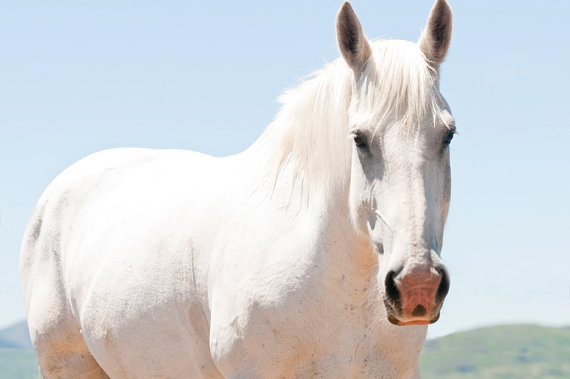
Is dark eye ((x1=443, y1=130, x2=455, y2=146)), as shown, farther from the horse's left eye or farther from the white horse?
the horse's left eye

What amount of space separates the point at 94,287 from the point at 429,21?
2.62 m

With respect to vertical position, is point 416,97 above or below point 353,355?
above

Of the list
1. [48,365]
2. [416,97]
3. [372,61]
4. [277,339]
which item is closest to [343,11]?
[372,61]

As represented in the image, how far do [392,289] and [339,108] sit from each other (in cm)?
88

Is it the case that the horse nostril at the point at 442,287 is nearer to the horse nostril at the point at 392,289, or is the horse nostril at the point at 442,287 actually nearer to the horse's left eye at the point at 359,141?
the horse nostril at the point at 392,289

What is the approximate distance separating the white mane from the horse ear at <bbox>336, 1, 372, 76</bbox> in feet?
0.17

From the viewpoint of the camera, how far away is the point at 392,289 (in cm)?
303

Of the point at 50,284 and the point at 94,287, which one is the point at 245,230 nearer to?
the point at 94,287

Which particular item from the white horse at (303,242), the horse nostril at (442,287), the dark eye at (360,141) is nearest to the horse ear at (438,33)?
the white horse at (303,242)

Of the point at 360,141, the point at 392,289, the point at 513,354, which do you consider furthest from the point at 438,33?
the point at 513,354

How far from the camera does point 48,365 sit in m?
5.65

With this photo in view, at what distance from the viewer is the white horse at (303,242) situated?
3164mm

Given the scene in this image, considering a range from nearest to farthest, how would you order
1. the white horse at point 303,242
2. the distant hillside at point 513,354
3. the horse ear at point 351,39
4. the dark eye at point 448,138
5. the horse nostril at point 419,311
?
1. the horse nostril at point 419,311
2. the white horse at point 303,242
3. the dark eye at point 448,138
4. the horse ear at point 351,39
5. the distant hillside at point 513,354

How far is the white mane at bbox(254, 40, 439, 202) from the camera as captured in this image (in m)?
3.24
